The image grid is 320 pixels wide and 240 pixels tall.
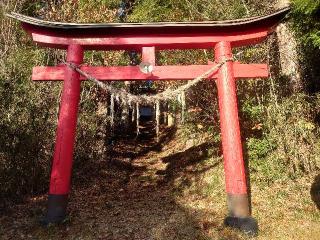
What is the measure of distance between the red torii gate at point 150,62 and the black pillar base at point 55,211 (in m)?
0.02

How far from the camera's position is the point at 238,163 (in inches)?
266

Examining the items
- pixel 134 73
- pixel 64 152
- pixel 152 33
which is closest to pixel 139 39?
pixel 152 33

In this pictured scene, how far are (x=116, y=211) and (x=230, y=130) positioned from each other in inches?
114

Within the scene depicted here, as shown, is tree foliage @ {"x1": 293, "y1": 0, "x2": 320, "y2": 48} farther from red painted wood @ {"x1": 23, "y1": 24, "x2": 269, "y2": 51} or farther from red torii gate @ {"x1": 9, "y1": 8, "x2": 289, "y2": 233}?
red painted wood @ {"x1": 23, "y1": 24, "x2": 269, "y2": 51}

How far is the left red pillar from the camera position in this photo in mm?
6711

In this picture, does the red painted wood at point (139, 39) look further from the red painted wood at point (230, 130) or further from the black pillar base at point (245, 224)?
the black pillar base at point (245, 224)

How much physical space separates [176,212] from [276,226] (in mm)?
1976

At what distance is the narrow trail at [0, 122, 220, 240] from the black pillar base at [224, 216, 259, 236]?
1.81ft

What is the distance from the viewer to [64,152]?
6.86 meters

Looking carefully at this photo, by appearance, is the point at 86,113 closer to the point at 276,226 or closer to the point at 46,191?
the point at 46,191

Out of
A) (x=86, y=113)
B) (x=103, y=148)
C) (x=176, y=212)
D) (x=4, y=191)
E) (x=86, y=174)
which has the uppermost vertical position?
(x=86, y=113)

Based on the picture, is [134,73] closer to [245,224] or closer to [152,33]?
[152,33]

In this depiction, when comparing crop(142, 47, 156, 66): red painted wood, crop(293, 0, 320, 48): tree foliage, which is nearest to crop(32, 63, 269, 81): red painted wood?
crop(142, 47, 156, 66): red painted wood

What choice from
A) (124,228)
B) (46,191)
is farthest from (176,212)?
(46,191)
